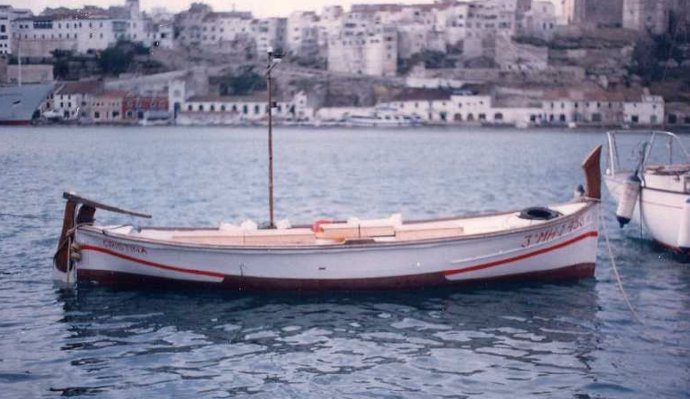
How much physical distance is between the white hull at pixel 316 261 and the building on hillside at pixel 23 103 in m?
96.8

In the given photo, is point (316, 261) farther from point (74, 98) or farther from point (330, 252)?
point (74, 98)

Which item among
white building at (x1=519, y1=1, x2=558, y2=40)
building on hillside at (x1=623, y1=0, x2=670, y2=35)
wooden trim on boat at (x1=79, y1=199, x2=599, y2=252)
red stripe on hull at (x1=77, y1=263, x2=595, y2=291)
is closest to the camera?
wooden trim on boat at (x1=79, y1=199, x2=599, y2=252)

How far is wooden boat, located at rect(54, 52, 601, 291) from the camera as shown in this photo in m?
15.5

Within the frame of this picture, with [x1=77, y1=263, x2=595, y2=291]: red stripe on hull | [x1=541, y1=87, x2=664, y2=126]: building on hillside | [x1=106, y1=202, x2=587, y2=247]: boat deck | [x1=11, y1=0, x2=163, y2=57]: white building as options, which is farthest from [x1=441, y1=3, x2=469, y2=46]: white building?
[x1=77, y1=263, x2=595, y2=291]: red stripe on hull

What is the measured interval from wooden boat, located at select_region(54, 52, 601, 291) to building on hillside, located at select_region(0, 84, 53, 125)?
96.6 meters

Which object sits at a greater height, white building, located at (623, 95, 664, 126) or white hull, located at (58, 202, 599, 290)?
white building, located at (623, 95, 664, 126)

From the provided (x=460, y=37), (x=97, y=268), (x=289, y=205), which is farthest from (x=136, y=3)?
(x=97, y=268)

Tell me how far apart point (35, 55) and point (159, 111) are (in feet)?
60.8

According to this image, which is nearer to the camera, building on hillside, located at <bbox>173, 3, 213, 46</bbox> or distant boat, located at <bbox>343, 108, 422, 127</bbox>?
distant boat, located at <bbox>343, 108, 422, 127</bbox>

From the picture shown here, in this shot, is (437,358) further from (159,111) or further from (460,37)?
(460,37)

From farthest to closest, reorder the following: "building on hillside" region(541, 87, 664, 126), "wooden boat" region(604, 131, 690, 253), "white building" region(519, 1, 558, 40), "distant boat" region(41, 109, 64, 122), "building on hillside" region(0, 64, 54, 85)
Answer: "white building" region(519, 1, 558, 40), "building on hillside" region(0, 64, 54, 85), "building on hillside" region(541, 87, 664, 126), "distant boat" region(41, 109, 64, 122), "wooden boat" region(604, 131, 690, 253)

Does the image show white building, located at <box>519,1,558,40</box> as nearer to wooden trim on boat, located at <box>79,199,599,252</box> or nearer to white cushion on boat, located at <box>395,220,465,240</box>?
white cushion on boat, located at <box>395,220,465,240</box>

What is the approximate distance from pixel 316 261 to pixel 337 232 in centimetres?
84

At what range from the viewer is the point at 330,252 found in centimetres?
1539
